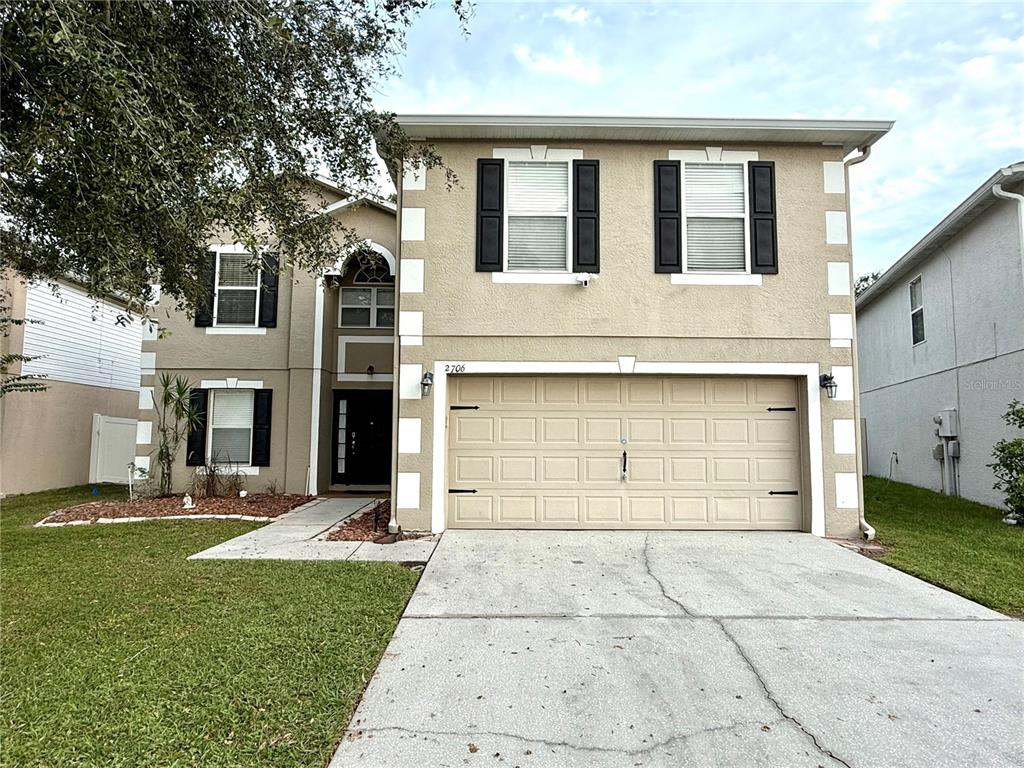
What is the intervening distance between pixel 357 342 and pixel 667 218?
6.90 meters

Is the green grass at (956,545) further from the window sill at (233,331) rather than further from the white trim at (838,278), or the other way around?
the window sill at (233,331)

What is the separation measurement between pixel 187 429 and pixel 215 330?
198cm

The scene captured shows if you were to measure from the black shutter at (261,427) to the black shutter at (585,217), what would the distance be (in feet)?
22.3

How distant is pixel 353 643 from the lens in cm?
378

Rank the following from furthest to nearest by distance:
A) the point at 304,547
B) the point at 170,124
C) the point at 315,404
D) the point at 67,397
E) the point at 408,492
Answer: the point at 67,397, the point at 315,404, the point at 408,492, the point at 304,547, the point at 170,124

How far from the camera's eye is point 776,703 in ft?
10.1

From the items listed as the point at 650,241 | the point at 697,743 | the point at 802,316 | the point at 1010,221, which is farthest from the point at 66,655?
the point at 1010,221

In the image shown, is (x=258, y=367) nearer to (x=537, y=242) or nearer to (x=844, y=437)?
(x=537, y=242)

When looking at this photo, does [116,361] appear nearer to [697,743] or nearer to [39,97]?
[39,97]

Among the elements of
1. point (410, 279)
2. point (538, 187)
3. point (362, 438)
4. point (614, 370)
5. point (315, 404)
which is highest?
point (538, 187)

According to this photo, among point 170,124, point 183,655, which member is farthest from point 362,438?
point 183,655

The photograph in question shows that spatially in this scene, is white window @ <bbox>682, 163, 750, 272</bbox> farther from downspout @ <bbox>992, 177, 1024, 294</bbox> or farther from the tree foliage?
downspout @ <bbox>992, 177, 1024, 294</bbox>

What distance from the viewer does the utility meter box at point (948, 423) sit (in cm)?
1067

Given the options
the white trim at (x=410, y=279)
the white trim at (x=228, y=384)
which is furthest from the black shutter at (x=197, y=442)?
the white trim at (x=410, y=279)
